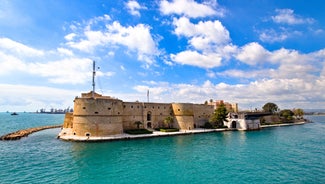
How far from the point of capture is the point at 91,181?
1819cm

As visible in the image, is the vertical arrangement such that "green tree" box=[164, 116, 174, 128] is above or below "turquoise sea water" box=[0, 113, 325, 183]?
above

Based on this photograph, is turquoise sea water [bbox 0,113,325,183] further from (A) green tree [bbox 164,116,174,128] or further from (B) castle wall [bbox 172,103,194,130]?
(B) castle wall [bbox 172,103,194,130]

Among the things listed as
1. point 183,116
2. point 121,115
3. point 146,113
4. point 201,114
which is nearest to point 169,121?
point 183,116

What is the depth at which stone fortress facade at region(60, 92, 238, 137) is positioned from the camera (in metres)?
40.1

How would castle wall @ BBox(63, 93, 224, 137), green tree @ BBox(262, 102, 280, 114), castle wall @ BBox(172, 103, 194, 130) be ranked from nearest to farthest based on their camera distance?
castle wall @ BBox(63, 93, 224, 137) → castle wall @ BBox(172, 103, 194, 130) → green tree @ BBox(262, 102, 280, 114)

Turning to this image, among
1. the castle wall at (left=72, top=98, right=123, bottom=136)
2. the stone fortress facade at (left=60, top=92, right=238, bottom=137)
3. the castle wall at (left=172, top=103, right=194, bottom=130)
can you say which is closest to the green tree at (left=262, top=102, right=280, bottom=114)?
the stone fortress facade at (left=60, top=92, right=238, bottom=137)

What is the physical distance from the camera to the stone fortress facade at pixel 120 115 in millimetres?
40116

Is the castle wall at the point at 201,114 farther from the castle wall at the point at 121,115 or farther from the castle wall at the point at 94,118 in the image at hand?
the castle wall at the point at 94,118

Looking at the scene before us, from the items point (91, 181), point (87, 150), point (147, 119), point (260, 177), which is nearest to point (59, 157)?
point (87, 150)

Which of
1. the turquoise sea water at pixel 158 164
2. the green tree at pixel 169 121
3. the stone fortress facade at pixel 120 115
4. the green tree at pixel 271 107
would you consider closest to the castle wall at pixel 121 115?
the stone fortress facade at pixel 120 115

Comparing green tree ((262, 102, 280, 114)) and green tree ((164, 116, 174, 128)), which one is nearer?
green tree ((164, 116, 174, 128))

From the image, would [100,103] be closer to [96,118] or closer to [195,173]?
[96,118]

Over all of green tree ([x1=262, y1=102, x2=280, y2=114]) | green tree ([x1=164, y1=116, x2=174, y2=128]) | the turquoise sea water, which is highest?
green tree ([x1=262, y1=102, x2=280, y2=114])

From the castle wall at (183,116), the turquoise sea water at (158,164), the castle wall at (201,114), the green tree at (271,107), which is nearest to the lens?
the turquoise sea water at (158,164)
